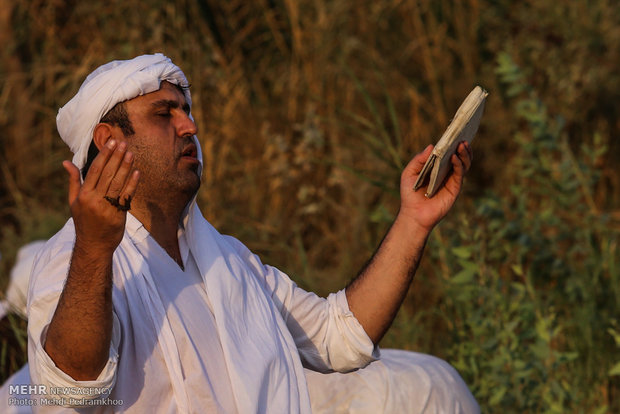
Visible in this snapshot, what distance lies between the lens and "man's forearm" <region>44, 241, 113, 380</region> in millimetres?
1955

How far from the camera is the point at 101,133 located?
2.60 m

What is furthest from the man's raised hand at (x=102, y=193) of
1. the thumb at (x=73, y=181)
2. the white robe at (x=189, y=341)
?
the white robe at (x=189, y=341)

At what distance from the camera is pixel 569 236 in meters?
4.71

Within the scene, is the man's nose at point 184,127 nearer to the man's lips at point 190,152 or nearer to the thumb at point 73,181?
the man's lips at point 190,152

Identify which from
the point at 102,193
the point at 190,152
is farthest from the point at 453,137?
the point at 102,193

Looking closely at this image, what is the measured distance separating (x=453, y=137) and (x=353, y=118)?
3.49 meters

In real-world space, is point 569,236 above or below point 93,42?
below

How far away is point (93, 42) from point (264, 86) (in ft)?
3.72

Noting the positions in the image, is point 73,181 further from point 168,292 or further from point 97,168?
point 168,292

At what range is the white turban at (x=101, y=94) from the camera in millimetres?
2594

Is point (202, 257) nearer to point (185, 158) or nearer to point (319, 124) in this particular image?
point (185, 158)

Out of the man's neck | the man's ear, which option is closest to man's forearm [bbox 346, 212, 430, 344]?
the man's neck

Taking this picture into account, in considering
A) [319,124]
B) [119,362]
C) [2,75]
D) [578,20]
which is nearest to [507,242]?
[319,124]

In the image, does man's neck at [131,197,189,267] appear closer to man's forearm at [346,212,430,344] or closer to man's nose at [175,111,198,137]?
man's nose at [175,111,198,137]
